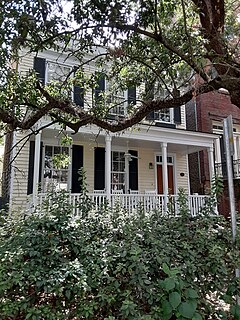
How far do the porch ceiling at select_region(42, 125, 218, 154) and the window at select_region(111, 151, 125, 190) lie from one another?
0.52 meters

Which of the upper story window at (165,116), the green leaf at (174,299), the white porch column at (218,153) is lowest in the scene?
the green leaf at (174,299)

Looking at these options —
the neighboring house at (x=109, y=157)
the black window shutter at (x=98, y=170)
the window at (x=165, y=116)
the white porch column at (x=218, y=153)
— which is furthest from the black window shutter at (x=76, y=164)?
the white porch column at (x=218, y=153)

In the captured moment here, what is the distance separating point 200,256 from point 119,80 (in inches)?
237

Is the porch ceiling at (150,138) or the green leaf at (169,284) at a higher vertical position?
the porch ceiling at (150,138)

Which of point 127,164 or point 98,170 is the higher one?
point 127,164

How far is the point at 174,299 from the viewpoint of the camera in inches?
108

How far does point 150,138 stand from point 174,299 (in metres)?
10.2

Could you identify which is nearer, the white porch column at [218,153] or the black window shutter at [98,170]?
the black window shutter at [98,170]

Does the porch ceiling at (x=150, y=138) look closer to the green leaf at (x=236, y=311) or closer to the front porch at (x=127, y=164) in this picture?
the front porch at (x=127, y=164)

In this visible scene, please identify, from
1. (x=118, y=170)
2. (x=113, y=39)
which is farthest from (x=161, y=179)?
(x=113, y=39)

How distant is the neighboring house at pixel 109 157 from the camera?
1128 centimetres

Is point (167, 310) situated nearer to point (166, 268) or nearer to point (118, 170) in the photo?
point (166, 268)

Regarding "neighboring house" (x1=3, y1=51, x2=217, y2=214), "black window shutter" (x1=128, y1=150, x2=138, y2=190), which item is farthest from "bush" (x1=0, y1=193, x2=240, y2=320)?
"black window shutter" (x1=128, y1=150, x2=138, y2=190)

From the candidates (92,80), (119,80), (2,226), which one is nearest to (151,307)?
(2,226)
